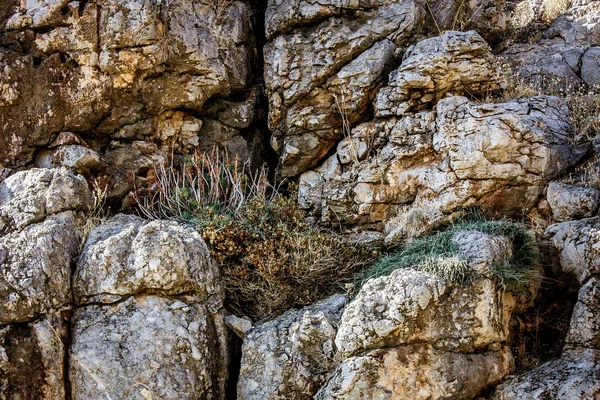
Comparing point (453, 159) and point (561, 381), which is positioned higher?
point (453, 159)

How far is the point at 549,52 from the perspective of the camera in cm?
841

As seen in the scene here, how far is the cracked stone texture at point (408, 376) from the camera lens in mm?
→ 4996

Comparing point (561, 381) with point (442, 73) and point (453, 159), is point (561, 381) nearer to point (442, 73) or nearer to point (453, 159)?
point (453, 159)

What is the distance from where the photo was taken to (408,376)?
199 inches

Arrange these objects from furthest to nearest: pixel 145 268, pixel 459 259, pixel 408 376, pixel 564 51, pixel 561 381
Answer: pixel 564 51, pixel 145 268, pixel 459 259, pixel 408 376, pixel 561 381

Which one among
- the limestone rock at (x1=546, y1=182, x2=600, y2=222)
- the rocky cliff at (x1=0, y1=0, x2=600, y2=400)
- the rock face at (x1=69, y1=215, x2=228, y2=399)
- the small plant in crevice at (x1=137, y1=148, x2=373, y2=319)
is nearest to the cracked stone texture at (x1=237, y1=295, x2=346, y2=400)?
the rocky cliff at (x1=0, y1=0, x2=600, y2=400)

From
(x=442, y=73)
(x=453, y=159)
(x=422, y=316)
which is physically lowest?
(x=422, y=316)

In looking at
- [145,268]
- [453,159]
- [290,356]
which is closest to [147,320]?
[145,268]

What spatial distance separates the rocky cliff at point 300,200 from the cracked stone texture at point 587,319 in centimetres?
2

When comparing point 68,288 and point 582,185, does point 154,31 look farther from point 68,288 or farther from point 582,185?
point 582,185

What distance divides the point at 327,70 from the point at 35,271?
434 cm

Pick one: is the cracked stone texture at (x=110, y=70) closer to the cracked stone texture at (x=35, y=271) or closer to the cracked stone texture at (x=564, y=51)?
the cracked stone texture at (x=35, y=271)

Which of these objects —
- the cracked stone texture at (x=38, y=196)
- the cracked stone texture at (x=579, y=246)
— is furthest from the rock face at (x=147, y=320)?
the cracked stone texture at (x=579, y=246)

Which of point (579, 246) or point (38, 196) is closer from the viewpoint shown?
point (579, 246)
